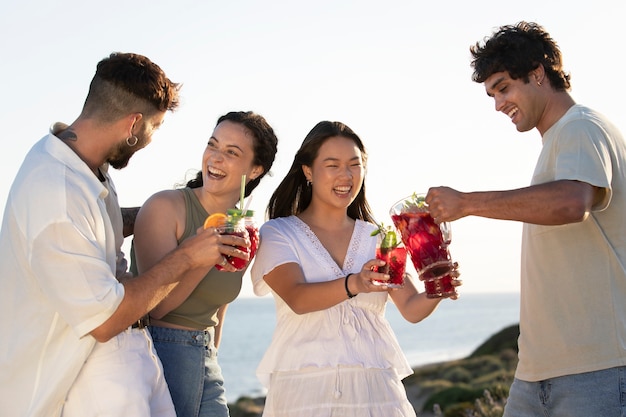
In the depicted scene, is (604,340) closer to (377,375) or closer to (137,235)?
(377,375)

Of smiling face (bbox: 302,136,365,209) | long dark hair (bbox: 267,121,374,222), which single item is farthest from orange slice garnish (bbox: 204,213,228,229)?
long dark hair (bbox: 267,121,374,222)

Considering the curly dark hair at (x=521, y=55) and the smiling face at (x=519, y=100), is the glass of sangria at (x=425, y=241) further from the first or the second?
the curly dark hair at (x=521, y=55)

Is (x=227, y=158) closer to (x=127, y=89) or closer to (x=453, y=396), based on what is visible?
(x=127, y=89)

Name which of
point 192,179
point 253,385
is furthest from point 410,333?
point 192,179

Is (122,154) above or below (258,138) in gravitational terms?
below

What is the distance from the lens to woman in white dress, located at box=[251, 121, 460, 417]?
15.3 feet

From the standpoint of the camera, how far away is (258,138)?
501 cm

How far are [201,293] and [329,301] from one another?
27.4 inches

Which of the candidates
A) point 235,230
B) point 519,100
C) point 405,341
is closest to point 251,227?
point 235,230

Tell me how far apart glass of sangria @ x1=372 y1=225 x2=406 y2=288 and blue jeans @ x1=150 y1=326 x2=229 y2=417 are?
42.1 inches

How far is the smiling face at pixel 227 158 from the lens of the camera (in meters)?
4.80

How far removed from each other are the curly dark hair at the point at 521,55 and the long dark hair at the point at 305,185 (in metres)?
0.95

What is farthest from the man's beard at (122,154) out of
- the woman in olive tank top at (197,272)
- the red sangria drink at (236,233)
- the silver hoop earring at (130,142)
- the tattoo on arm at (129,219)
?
the tattoo on arm at (129,219)

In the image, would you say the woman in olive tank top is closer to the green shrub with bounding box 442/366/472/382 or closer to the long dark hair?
the long dark hair
